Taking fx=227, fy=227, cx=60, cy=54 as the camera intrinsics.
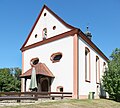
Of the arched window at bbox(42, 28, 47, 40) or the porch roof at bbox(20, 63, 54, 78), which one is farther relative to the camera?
the arched window at bbox(42, 28, 47, 40)

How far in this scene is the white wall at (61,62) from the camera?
25.4 m

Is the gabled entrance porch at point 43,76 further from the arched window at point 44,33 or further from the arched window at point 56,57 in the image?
the arched window at point 44,33

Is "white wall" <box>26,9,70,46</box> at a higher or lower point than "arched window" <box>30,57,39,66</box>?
higher

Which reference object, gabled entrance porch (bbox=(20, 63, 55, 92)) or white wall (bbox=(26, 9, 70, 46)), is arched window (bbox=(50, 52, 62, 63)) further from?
white wall (bbox=(26, 9, 70, 46))

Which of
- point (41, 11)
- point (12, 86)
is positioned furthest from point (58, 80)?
point (12, 86)

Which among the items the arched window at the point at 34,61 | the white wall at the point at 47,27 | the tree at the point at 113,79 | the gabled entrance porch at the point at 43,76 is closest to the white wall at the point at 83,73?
the tree at the point at 113,79

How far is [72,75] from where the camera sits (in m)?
25.0

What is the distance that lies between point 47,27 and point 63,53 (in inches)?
200

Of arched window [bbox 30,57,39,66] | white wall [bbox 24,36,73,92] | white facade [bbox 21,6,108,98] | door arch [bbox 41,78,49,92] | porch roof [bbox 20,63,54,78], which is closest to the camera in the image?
white facade [bbox 21,6,108,98]

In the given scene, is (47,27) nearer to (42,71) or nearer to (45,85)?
(42,71)

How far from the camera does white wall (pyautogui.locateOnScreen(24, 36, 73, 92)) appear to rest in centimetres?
2541

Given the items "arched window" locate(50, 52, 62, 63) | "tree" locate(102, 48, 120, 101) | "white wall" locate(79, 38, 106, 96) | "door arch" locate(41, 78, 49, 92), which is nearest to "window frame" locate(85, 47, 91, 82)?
"white wall" locate(79, 38, 106, 96)

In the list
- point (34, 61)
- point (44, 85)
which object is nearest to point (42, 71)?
point (44, 85)

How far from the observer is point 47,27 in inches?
1167
